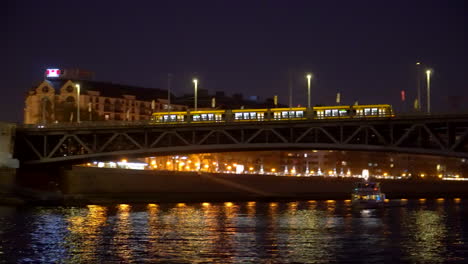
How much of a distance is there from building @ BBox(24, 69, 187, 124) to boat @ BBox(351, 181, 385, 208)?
8425 cm

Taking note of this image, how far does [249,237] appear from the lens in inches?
2169

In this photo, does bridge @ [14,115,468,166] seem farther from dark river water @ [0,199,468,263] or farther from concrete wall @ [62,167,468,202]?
dark river water @ [0,199,468,263]

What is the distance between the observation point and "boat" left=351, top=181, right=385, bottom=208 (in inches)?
3452

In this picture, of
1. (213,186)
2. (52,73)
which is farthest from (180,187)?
(52,73)

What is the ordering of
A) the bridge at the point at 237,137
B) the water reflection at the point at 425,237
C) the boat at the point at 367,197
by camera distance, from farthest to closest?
the boat at the point at 367,197 < the bridge at the point at 237,137 < the water reflection at the point at 425,237

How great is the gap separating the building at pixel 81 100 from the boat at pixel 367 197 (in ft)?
276

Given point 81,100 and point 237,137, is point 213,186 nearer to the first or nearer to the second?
point 237,137

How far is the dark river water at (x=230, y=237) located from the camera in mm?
44406

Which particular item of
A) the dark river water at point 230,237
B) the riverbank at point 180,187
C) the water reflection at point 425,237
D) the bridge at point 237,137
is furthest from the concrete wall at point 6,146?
the water reflection at point 425,237

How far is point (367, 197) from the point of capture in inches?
3467

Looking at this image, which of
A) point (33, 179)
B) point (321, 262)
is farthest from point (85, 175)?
point (321, 262)

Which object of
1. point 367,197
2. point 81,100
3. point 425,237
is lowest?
point 425,237

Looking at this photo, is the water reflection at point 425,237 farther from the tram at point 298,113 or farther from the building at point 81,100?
the building at point 81,100

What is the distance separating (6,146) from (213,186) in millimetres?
40335
